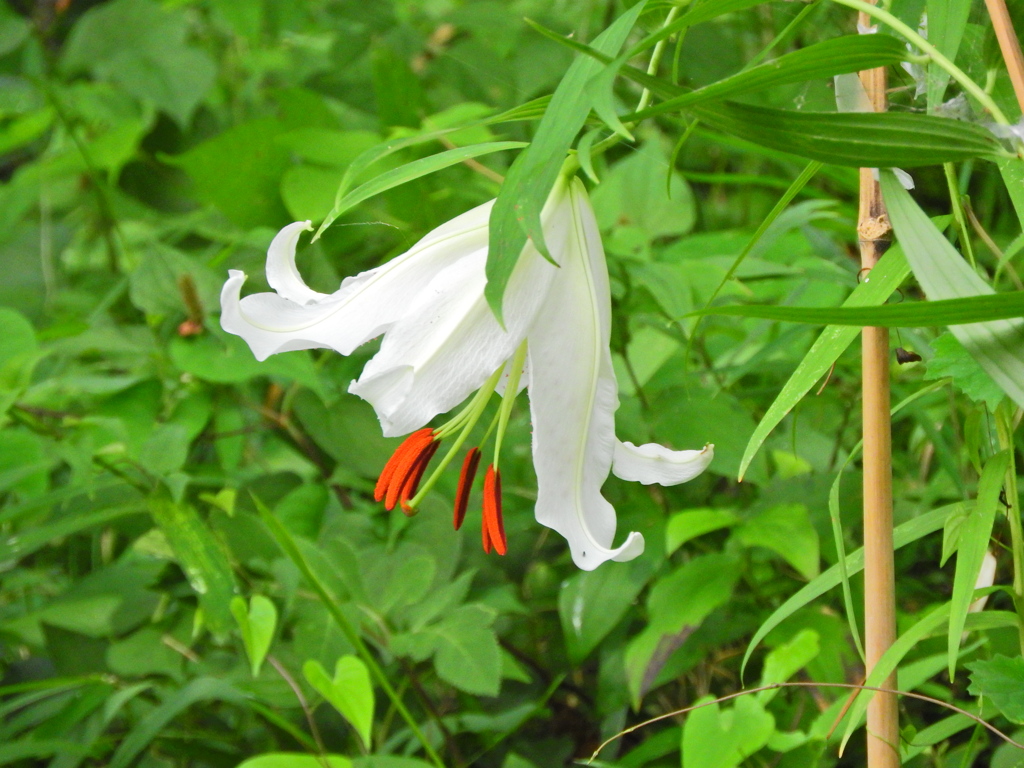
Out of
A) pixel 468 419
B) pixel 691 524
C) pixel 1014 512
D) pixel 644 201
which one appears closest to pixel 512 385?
pixel 468 419

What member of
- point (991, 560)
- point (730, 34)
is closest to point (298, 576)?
point (991, 560)

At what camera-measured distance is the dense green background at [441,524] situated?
74cm

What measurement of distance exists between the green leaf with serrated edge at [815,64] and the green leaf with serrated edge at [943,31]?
0.22 ft

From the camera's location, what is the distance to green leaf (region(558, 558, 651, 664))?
0.81 metres

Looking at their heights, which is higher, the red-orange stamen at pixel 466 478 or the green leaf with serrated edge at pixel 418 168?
the green leaf with serrated edge at pixel 418 168

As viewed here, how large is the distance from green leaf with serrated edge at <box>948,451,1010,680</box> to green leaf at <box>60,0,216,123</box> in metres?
1.31

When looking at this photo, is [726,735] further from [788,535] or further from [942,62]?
[942,62]

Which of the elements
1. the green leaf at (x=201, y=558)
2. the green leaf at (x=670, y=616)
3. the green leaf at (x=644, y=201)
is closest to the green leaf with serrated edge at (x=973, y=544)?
the green leaf at (x=670, y=616)

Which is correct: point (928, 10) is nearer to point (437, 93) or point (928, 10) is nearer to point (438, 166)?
point (438, 166)

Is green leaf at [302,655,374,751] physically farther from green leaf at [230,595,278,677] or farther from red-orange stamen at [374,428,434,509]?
red-orange stamen at [374,428,434,509]

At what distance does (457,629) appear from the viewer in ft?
2.53

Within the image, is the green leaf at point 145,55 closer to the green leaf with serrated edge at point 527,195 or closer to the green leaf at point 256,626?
the green leaf at point 256,626

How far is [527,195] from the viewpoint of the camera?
11.4 inches

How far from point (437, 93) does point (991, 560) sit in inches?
53.9
